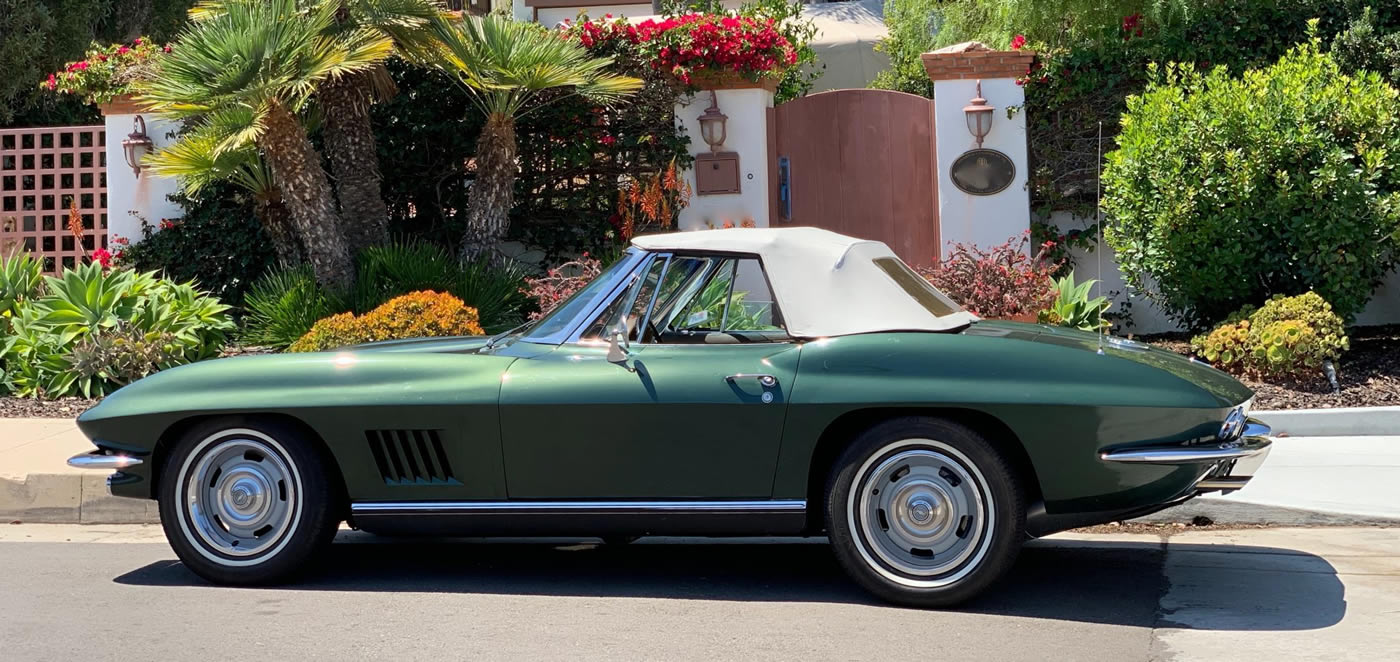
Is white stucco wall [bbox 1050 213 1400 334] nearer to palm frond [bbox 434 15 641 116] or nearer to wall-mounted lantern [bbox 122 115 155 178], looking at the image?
palm frond [bbox 434 15 641 116]

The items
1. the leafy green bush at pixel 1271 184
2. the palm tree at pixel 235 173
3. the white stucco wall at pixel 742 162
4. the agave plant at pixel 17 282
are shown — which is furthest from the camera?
the white stucco wall at pixel 742 162

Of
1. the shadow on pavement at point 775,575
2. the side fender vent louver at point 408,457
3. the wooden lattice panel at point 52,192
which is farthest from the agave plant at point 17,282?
the side fender vent louver at point 408,457

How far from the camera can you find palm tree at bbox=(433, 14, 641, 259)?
36.0 feet

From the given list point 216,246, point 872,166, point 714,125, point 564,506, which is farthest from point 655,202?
point 564,506

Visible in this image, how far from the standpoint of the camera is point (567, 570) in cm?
614

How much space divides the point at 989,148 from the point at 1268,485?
526 centimetres

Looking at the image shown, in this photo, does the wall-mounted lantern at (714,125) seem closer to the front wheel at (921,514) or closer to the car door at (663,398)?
the car door at (663,398)

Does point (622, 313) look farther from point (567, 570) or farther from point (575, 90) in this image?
point (575, 90)

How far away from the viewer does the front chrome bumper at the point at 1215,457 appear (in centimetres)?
504

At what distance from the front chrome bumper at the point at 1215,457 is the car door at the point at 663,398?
49.8 inches

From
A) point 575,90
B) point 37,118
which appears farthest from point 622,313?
point 37,118

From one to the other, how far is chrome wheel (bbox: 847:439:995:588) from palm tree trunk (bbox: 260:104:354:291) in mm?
7056

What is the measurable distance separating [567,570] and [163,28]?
17037mm

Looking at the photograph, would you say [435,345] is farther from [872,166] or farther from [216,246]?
[216,246]
